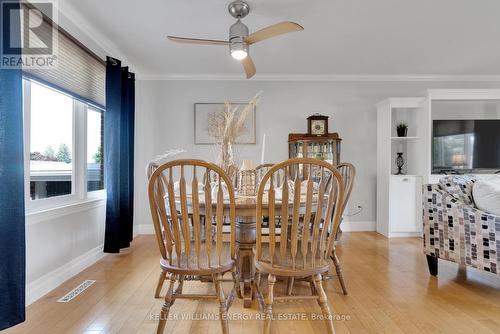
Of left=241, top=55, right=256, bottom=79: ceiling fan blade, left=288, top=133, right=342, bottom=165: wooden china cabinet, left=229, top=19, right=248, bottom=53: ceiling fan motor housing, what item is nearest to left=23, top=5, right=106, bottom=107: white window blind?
left=229, top=19, right=248, bottom=53: ceiling fan motor housing

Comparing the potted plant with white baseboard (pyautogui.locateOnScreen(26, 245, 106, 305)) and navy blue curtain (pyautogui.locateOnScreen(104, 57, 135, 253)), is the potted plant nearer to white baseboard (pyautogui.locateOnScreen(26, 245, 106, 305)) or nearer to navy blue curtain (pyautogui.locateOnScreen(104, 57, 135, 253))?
navy blue curtain (pyautogui.locateOnScreen(104, 57, 135, 253))

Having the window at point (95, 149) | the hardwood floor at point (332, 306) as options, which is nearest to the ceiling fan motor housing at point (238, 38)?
the window at point (95, 149)

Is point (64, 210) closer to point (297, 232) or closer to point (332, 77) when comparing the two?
point (297, 232)

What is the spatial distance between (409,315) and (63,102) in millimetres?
3239

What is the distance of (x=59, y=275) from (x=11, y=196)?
3.33 feet

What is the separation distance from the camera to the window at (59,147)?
7.18 ft

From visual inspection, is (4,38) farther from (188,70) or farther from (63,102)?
(188,70)

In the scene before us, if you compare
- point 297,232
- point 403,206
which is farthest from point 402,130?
point 297,232

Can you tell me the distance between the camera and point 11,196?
5.58 ft

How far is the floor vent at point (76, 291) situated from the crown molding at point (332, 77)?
2.89m

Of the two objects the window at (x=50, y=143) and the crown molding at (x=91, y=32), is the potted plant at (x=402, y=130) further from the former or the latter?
the window at (x=50, y=143)

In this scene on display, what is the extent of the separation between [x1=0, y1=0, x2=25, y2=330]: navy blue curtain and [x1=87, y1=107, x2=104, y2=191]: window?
1338mm

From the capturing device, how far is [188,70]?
4.07 meters

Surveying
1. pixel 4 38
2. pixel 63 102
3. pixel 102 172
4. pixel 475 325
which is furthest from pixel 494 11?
pixel 102 172
